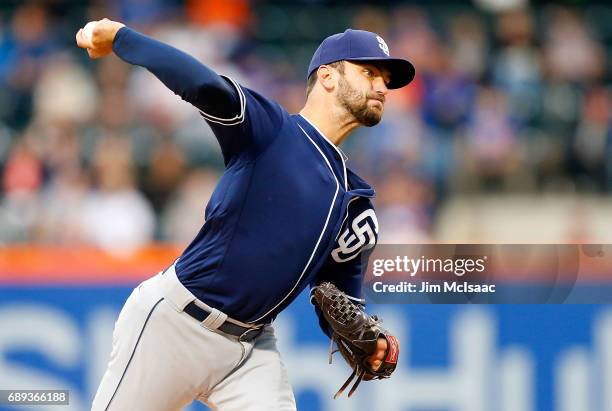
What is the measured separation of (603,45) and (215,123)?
6.79 meters

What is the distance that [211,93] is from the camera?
330 centimetres

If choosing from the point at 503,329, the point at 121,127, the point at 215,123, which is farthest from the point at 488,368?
the point at 121,127

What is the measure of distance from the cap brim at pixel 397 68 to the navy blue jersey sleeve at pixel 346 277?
2.48 feet

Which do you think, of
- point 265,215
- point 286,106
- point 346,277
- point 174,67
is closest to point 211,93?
point 174,67

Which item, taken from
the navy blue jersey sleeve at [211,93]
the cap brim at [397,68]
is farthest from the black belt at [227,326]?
the cap brim at [397,68]

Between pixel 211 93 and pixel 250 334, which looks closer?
pixel 211 93

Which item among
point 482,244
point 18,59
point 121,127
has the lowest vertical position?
point 482,244

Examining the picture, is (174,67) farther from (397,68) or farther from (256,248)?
(397,68)

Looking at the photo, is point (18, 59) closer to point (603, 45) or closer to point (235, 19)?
point (235, 19)

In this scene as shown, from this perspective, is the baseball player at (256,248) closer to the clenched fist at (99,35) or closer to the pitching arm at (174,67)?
the pitching arm at (174,67)

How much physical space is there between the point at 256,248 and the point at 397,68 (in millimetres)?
964

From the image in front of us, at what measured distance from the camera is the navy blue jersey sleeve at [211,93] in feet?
10.6

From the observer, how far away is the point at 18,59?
9.01 meters

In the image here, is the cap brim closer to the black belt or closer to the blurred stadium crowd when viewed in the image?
the black belt
